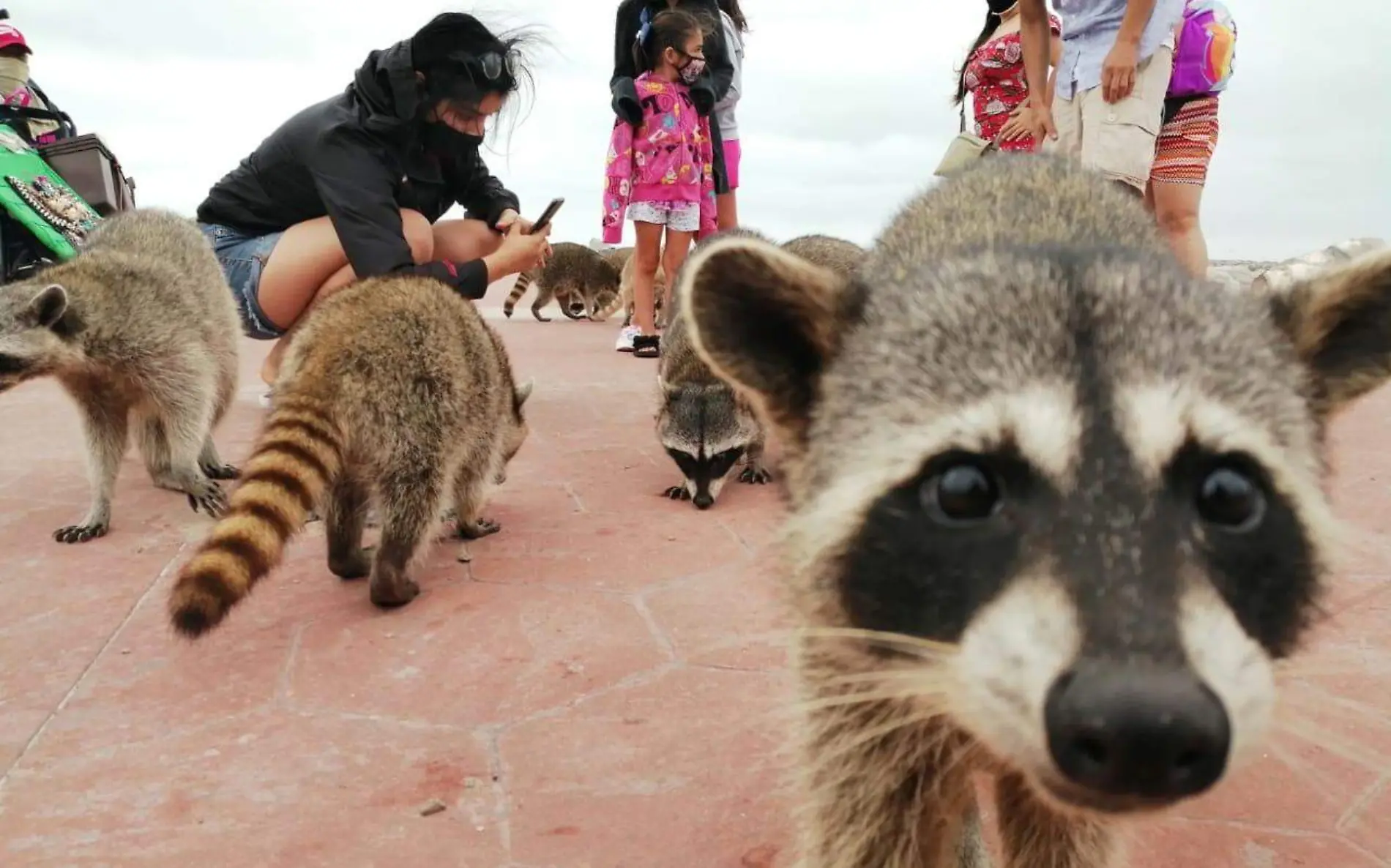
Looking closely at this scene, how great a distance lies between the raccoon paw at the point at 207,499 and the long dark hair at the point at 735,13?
18.3 ft

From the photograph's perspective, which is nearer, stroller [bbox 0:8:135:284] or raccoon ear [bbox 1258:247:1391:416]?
raccoon ear [bbox 1258:247:1391:416]

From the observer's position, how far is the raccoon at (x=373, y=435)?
2.67 m

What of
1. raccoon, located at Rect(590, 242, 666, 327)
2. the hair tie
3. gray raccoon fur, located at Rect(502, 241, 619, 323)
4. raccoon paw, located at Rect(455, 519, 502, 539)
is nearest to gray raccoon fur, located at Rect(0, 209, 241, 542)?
raccoon paw, located at Rect(455, 519, 502, 539)

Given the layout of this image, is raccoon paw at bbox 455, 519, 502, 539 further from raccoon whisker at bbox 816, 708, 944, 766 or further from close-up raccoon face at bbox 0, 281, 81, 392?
raccoon whisker at bbox 816, 708, 944, 766

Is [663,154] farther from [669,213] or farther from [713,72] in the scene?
[713,72]

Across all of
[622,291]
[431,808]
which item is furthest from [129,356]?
[622,291]

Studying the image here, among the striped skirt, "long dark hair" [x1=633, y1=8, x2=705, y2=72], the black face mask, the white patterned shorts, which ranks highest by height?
"long dark hair" [x1=633, y1=8, x2=705, y2=72]

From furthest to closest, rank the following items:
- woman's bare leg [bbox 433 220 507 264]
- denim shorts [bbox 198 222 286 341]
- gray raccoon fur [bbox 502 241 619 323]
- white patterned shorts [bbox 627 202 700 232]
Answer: gray raccoon fur [bbox 502 241 619 323], white patterned shorts [bbox 627 202 700 232], woman's bare leg [bbox 433 220 507 264], denim shorts [bbox 198 222 286 341]

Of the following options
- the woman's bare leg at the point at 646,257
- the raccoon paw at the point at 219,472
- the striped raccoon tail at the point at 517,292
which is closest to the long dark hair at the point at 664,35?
the woman's bare leg at the point at 646,257

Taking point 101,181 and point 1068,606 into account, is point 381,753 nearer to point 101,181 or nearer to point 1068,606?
point 1068,606

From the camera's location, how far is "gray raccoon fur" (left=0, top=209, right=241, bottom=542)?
391 cm

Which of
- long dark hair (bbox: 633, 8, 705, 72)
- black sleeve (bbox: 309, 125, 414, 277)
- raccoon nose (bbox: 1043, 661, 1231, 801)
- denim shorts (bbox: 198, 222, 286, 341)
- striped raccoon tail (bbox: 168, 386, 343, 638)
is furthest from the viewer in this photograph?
long dark hair (bbox: 633, 8, 705, 72)

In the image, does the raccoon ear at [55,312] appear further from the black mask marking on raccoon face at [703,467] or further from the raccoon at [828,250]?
the raccoon at [828,250]

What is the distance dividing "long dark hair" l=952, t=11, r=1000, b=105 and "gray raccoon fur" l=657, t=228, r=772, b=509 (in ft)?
5.40
